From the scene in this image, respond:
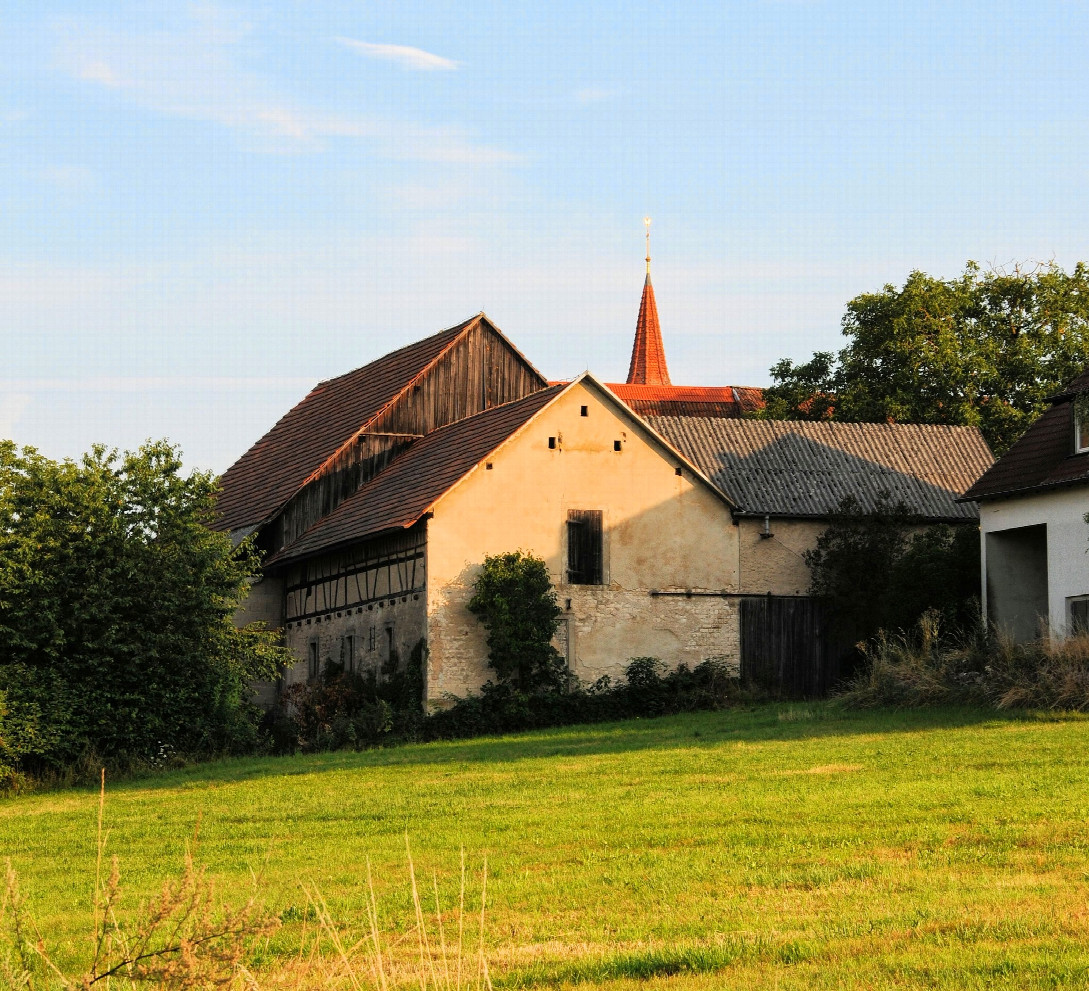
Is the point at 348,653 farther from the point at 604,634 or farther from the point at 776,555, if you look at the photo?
the point at 776,555

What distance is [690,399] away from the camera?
86562 mm

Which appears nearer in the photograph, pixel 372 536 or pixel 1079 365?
pixel 372 536

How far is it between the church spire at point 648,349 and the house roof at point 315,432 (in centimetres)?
4936

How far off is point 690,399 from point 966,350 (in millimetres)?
36368

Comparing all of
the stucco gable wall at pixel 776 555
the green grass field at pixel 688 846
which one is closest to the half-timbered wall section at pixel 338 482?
the stucco gable wall at pixel 776 555

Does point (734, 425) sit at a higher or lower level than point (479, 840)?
higher

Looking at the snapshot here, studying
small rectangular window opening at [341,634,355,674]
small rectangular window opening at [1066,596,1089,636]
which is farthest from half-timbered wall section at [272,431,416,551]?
small rectangular window opening at [1066,596,1089,636]

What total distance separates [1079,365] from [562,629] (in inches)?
960

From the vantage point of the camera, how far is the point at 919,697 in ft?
86.5

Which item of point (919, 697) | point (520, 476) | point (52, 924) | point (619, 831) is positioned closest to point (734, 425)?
point (520, 476)

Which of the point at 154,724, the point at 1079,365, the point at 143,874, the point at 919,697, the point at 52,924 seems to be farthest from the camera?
the point at 1079,365

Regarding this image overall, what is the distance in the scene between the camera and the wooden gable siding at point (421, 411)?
3894cm

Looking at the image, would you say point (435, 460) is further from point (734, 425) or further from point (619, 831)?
point (619, 831)

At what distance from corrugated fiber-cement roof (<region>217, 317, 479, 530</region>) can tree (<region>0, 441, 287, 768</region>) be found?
8022mm
